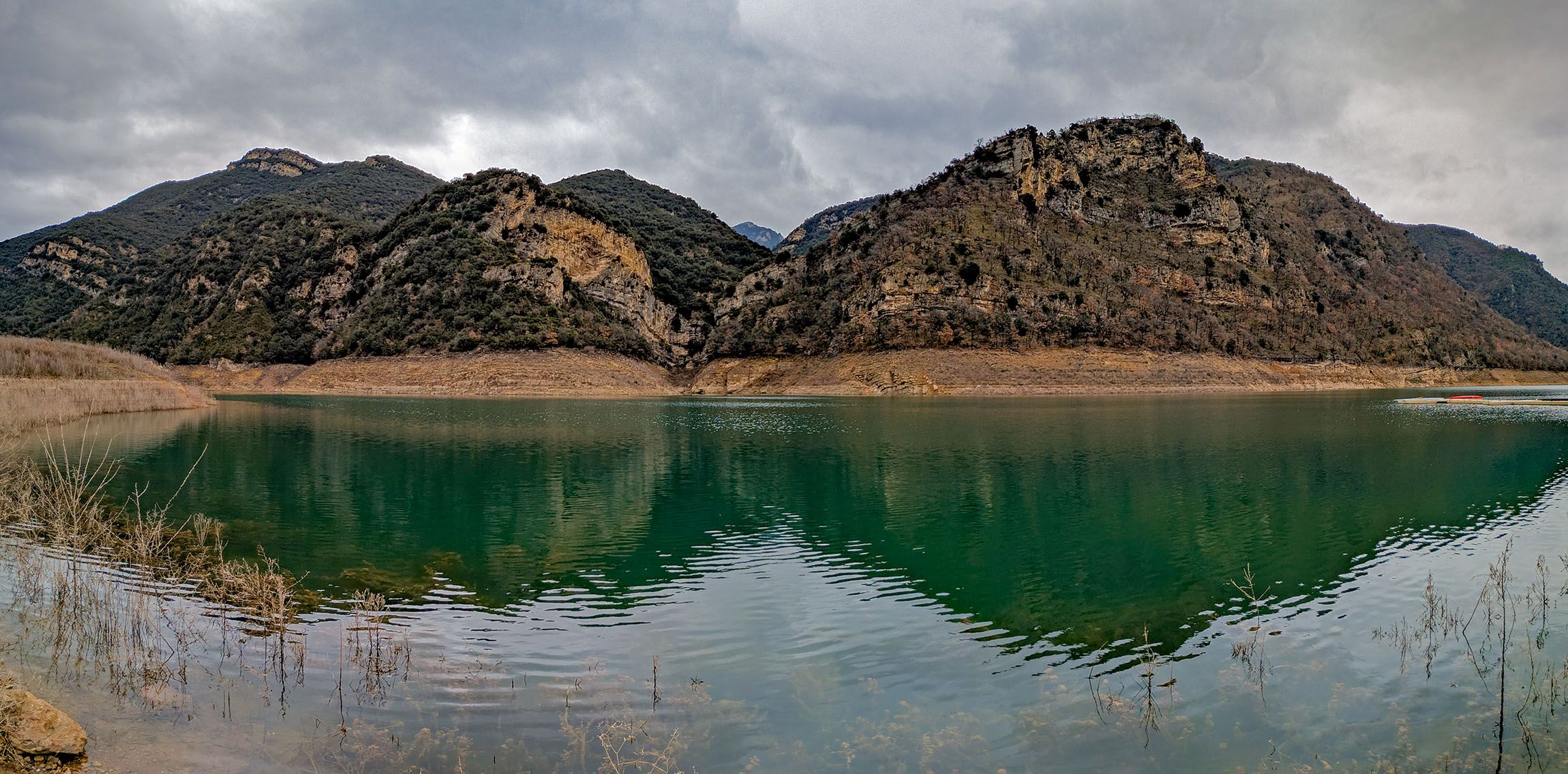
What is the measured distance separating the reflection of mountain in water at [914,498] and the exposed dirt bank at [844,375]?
40229 millimetres

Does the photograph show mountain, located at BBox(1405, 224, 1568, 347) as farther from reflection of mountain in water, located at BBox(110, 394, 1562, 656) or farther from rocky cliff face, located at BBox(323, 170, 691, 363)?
rocky cliff face, located at BBox(323, 170, 691, 363)

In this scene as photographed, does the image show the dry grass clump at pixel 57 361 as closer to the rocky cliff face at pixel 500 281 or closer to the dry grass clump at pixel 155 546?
the dry grass clump at pixel 155 546

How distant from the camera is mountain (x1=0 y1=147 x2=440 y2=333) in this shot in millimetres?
132125

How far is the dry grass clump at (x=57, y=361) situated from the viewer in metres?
44.3

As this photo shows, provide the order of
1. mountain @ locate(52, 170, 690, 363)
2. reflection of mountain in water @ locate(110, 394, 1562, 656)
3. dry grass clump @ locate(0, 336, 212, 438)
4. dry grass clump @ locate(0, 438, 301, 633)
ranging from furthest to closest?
mountain @ locate(52, 170, 690, 363) → dry grass clump @ locate(0, 336, 212, 438) → reflection of mountain in water @ locate(110, 394, 1562, 656) → dry grass clump @ locate(0, 438, 301, 633)

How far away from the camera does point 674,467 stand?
28875 millimetres

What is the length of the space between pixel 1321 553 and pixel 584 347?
311ft

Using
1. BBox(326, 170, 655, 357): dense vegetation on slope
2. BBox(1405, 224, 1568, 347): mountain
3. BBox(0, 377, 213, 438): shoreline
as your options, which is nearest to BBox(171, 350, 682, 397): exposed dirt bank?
BBox(326, 170, 655, 357): dense vegetation on slope

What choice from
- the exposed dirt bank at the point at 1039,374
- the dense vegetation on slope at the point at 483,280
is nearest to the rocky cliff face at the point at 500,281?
the dense vegetation on slope at the point at 483,280

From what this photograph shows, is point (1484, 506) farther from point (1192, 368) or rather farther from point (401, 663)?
point (1192, 368)

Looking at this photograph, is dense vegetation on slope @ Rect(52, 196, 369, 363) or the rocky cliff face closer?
the rocky cliff face

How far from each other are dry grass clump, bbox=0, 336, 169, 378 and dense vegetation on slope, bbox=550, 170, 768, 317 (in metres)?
71.1

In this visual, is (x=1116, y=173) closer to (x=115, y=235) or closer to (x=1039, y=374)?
(x=1039, y=374)

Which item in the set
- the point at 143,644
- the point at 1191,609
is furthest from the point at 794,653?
the point at 143,644
